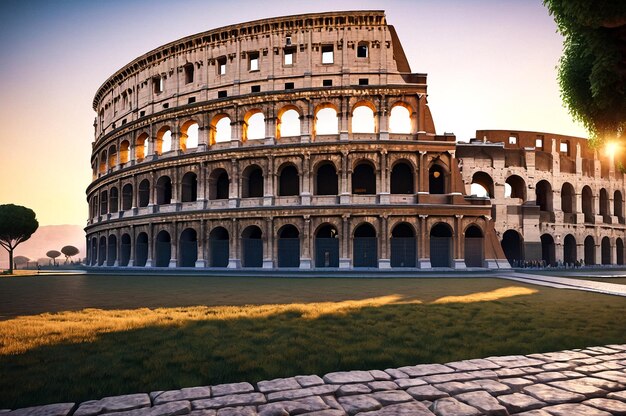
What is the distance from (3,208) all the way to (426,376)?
42.6 meters

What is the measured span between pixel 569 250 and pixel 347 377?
120ft

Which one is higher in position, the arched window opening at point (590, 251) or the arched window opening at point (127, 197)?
the arched window opening at point (127, 197)

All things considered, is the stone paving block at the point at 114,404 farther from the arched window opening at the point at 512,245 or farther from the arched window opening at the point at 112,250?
the arched window opening at the point at 112,250

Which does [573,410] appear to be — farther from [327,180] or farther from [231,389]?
[327,180]

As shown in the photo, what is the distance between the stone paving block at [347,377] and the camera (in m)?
3.77

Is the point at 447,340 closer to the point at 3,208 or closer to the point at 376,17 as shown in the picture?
the point at 376,17

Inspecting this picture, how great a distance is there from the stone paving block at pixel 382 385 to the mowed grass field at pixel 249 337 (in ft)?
2.25

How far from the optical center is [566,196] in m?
34.2

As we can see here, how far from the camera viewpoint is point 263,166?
27.1 meters

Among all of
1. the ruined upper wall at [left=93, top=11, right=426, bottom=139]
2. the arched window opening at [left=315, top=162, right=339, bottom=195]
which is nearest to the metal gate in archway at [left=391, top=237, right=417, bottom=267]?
the arched window opening at [left=315, top=162, right=339, bottom=195]

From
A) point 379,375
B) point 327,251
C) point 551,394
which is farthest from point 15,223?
point 551,394

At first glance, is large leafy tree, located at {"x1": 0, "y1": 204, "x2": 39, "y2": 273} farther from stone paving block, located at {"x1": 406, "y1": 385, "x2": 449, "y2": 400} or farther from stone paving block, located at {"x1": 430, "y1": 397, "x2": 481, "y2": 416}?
stone paving block, located at {"x1": 430, "y1": 397, "x2": 481, "y2": 416}

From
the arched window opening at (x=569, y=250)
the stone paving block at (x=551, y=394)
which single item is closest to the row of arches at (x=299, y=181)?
Result: the arched window opening at (x=569, y=250)

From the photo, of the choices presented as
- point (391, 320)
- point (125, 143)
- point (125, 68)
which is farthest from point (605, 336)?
point (125, 68)
